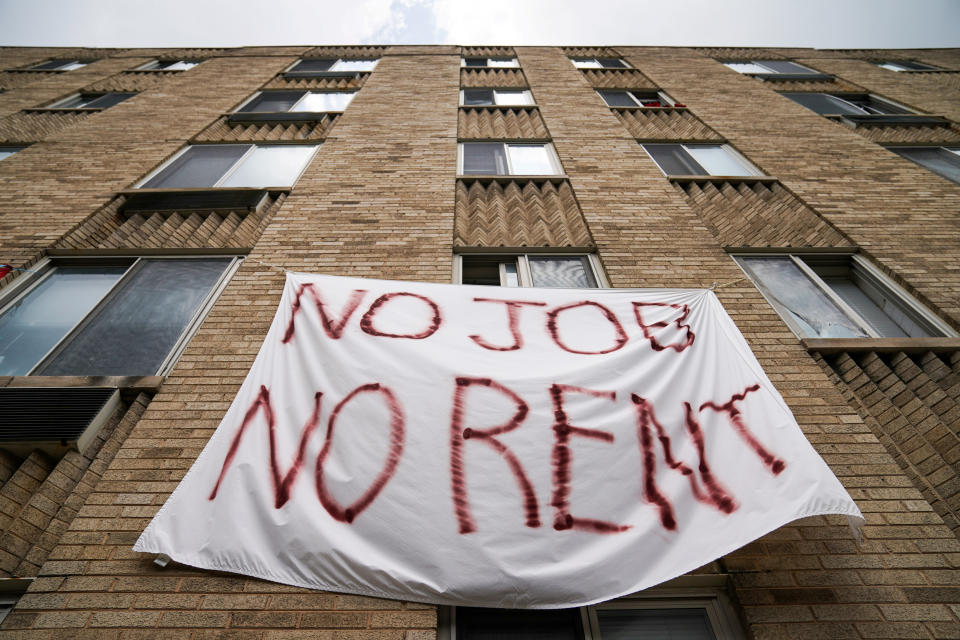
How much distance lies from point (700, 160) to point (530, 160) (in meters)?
2.72

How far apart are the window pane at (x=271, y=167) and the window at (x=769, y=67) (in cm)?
1172

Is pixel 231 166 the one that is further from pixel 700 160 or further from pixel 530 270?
pixel 700 160

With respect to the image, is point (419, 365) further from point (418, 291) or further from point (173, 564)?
point (173, 564)

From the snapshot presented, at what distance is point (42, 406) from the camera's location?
9.71 ft

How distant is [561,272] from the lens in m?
4.62

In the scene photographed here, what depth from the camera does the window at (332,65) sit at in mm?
11109

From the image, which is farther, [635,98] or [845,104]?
[635,98]

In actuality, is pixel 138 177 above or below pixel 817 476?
above

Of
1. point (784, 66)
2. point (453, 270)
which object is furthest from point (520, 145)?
point (784, 66)

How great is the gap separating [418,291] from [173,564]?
7.42 ft

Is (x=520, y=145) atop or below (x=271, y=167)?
atop

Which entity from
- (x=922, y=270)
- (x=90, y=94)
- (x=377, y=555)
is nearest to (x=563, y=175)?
(x=922, y=270)

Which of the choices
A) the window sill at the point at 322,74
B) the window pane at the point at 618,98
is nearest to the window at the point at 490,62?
the window sill at the point at 322,74

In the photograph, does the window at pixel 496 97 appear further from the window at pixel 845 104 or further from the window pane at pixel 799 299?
the window pane at pixel 799 299
